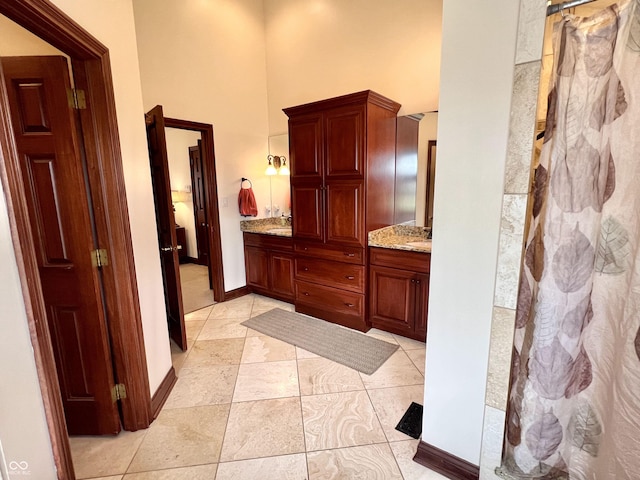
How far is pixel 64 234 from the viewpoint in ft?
4.96

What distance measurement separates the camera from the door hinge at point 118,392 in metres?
1.70

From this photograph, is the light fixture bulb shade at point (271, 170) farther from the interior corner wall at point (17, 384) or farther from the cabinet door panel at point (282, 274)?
the interior corner wall at point (17, 384)

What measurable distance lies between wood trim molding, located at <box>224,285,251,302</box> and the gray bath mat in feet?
2.27

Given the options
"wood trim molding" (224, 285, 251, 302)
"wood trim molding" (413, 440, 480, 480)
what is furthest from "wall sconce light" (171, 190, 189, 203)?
"wood trim molding" (413, 440, 480, 480)

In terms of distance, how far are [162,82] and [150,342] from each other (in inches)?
104

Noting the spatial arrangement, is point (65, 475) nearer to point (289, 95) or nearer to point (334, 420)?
point (334, 420)

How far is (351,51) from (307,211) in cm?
184

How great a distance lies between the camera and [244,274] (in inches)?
158

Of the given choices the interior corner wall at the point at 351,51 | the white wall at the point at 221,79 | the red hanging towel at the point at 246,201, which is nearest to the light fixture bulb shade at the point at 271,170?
the white wall at the point at 221,79

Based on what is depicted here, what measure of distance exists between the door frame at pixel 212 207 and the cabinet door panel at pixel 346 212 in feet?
4.97

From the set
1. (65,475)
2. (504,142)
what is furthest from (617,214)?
(65,475)

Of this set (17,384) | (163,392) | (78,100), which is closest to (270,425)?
(163,392)

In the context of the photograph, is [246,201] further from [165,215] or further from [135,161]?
[135,161]

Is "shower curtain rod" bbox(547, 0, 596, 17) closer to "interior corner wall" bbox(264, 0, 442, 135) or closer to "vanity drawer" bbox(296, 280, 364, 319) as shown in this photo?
"interior corner wall" bbox(264, 0, 442, 135)
